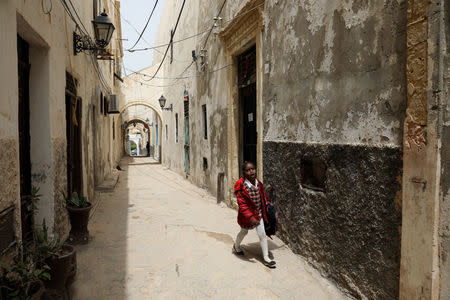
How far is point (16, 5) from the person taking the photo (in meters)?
2.56

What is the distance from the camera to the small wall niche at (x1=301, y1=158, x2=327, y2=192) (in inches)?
136

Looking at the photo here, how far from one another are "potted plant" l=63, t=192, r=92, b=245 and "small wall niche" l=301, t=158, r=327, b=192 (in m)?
2.87

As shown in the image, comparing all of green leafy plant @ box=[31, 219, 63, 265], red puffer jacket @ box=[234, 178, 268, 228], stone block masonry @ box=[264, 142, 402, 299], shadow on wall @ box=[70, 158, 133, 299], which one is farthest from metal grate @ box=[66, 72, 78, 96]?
stone block masonry @ box=[264, 142, 402, 299]

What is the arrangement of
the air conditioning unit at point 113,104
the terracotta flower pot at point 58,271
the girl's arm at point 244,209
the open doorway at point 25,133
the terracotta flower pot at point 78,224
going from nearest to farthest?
the terracotta flower pot at point 58,271 → the open doorway at point 25,133 → the girl's arm at point 244,209 → the terracotta flower pot at point 78,224 → the air conditioning unit at point 113,104

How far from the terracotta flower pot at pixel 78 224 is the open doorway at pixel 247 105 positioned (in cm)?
288

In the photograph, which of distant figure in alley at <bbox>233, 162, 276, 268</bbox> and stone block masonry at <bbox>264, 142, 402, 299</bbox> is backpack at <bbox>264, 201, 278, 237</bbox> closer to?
distant figure in alley at <bbox>233, 162, 276, 268</bbox>

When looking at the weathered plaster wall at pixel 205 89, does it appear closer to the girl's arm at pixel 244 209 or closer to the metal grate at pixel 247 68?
the metal grate at pixel 247 68

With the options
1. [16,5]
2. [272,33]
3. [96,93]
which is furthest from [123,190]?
[16,5]

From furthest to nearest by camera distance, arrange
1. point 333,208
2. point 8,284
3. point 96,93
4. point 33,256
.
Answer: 1. point 96,93
2. point 333,208
3. point 33,256
4. point 8,284

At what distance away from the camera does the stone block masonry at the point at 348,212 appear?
2461 mm

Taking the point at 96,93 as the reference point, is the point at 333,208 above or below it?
below

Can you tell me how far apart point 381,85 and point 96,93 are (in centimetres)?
714

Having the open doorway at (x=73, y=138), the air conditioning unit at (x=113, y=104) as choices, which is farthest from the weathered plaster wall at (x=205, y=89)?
the open doorway at (x=73, y=138)

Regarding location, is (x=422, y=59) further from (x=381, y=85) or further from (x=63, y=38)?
(x=63, y=38)
